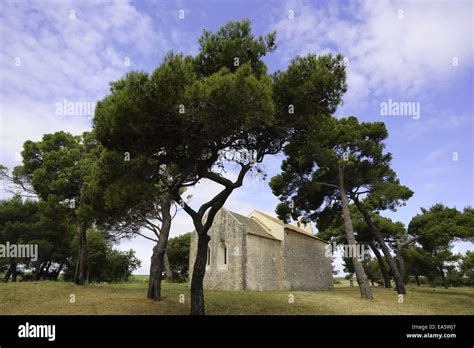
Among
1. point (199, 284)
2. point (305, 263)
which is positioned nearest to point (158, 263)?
point (199, 284)

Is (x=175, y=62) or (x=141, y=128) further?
(x=141, y=128)

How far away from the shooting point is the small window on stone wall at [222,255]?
2893cm

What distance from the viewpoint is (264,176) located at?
16.1 meters

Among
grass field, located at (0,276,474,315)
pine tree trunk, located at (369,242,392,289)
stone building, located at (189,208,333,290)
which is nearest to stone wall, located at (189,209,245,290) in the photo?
stone building, located at (189,208,333,290)

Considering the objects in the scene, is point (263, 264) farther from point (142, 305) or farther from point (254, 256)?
point (142, 305)

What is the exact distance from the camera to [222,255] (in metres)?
29.2


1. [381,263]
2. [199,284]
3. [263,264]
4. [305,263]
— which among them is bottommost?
[381,263]

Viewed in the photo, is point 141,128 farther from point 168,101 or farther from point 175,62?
point 175,62

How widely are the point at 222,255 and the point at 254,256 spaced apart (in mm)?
2999

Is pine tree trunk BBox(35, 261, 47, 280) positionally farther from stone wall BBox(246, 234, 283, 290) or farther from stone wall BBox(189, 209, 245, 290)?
stone wall BBox(246, 234, 283, 290)

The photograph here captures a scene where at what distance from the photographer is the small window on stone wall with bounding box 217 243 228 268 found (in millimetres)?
28931
